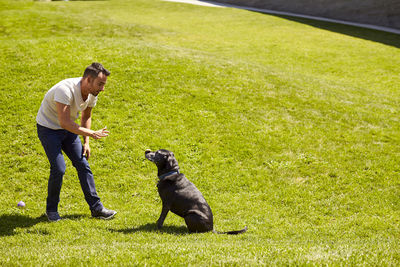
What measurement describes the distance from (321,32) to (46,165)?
93.2 ft

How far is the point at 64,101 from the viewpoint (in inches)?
227

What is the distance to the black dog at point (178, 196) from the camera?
20.5ft

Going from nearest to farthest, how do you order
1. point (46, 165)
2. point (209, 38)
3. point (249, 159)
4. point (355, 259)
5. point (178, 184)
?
1. point (355, 259)
2. point (178, 184)
3. point (46, 165)
4. point (249, 159)
5. point (209, 38)

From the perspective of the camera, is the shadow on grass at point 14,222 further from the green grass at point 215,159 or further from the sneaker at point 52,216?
the sneaker at point 52,216

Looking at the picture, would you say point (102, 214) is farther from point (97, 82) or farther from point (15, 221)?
point (97, 82)

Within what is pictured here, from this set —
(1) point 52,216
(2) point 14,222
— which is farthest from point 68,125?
(2) point 14,222

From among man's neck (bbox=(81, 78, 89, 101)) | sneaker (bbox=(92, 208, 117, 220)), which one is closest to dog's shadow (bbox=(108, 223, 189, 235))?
sneaker (bbox=(92, 208, 117, 220))

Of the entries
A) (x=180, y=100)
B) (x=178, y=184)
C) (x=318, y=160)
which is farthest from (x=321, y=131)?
(x=178, y=184)

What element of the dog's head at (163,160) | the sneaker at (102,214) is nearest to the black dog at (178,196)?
the dog's head at (163,160)

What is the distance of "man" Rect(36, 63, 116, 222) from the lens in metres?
5.79

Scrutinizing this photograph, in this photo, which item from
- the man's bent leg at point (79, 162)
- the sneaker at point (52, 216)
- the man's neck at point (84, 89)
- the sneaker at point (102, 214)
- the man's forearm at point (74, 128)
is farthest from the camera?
the sneaker at point (102, 214)

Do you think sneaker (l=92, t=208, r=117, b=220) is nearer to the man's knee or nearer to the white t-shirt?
the man's knee

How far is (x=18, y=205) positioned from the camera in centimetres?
Result: 758

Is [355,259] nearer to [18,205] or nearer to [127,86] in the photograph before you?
[18,205]
